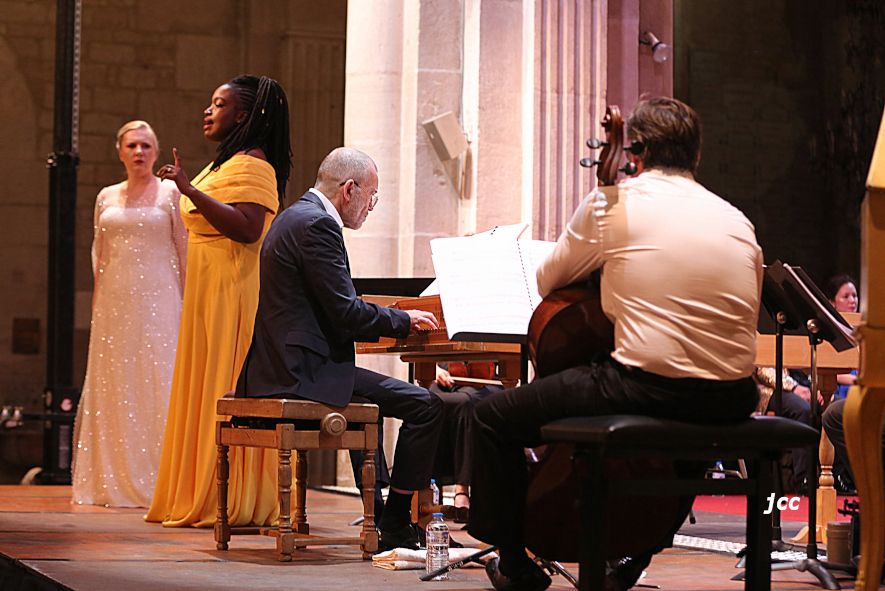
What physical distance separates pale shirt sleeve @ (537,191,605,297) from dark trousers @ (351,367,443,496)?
1471mm

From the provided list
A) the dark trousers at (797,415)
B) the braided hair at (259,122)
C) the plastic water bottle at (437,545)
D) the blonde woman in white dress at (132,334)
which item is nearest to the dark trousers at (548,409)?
the plastic water bottle at (437,545)

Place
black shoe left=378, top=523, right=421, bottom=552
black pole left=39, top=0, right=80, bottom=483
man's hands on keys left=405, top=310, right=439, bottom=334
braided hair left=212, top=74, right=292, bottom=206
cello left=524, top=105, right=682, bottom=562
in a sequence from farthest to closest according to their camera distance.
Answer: black pole left=39, top=0, right=80, bottom=483, braided hair left=212, top=74, right=292, bottom=206, black shoe left=378, top=523, right=421, bottom=552, man's hands on keys left=405, top=310, right=439, bottom=334, cello left=524, top=105, right=682, bottom=562

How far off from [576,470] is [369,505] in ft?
4.69

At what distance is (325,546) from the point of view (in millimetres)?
5770

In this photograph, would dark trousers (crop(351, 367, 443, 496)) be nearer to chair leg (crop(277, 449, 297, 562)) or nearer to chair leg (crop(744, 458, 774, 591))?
chair leg (crop(277, 449, 297, 562))

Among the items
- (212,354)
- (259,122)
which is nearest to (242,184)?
(259,122)

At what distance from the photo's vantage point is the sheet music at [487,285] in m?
4.65

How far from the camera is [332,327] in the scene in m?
5.27

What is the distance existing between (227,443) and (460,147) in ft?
11.7

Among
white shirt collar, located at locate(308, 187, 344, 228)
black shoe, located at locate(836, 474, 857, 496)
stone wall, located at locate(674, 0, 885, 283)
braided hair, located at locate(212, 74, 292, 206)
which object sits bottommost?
black shoe, located at locate(836, 474, 857, 496)

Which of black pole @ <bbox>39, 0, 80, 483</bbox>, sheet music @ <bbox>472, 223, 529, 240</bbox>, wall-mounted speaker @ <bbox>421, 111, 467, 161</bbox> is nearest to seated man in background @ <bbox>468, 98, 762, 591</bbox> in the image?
sheet music @ <bbox>472, 223, 529, 240</bbox>

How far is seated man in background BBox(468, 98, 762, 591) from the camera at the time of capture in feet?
12.6

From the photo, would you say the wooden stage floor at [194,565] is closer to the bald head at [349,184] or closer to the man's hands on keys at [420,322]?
the man's hands on keys at [420,322]

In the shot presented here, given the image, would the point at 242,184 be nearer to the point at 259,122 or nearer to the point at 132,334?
the point at 259,122
